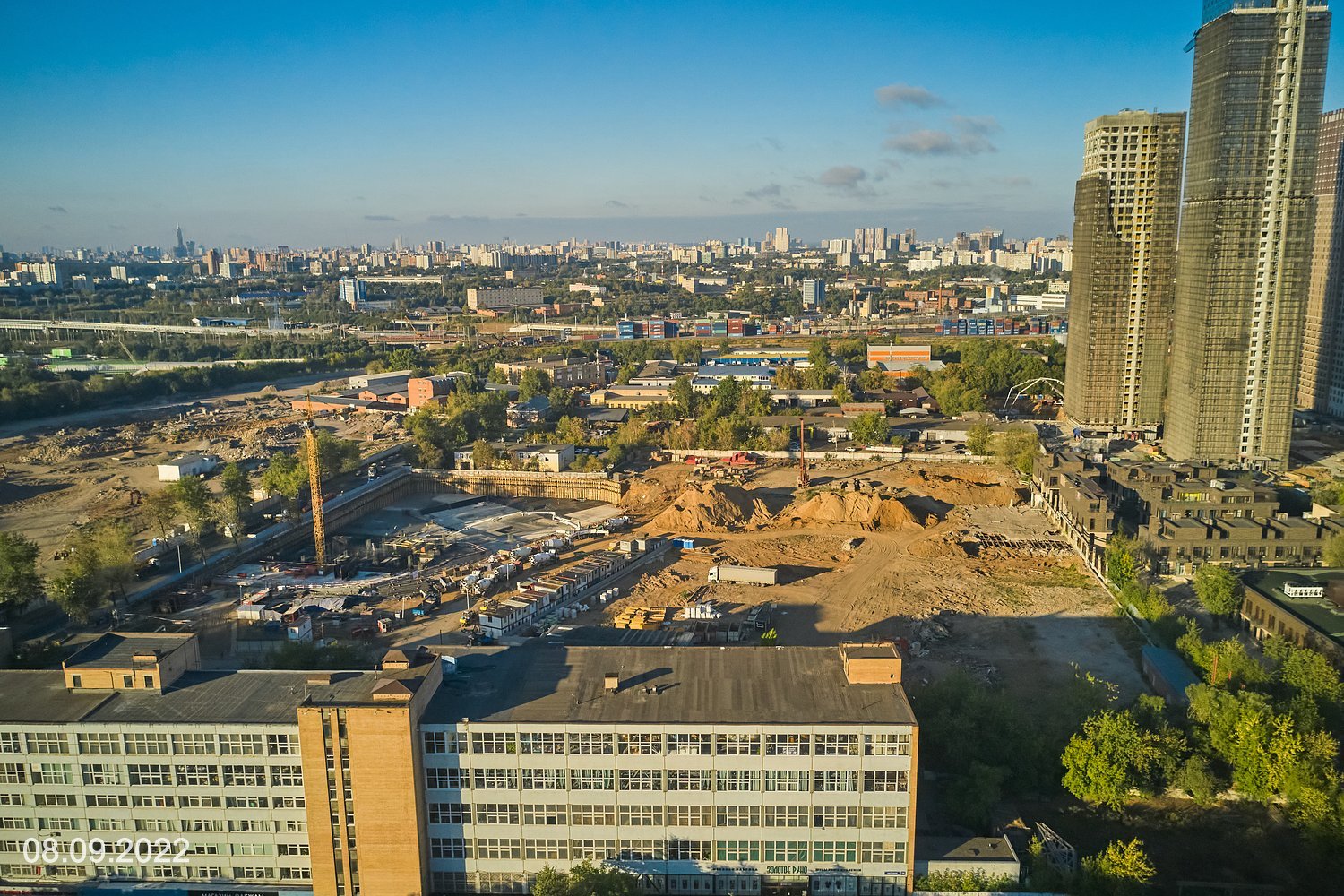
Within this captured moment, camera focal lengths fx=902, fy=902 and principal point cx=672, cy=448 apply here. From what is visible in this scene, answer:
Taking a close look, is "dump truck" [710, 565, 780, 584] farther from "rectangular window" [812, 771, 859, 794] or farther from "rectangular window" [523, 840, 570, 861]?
"rectangular window" [523, 840, 570, 861]

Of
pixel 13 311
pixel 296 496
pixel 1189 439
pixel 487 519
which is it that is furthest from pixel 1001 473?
pixel 13 311

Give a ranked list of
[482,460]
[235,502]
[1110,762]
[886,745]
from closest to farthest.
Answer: [886,745] < [1110,762] < [235,502] < [482,460]

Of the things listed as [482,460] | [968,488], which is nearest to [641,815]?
[968,488]

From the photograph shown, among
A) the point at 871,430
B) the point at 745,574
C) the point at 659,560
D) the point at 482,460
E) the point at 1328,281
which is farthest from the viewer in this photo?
the point at 1328,281

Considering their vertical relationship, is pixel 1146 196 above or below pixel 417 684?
above

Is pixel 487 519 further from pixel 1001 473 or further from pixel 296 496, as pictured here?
pixel 1001 473

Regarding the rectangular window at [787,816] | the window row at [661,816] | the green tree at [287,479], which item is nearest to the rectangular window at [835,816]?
the window row at [661,816]

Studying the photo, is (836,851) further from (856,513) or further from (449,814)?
(856,513)

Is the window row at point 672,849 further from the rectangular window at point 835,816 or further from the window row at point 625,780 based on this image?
the window row at point 625,780
